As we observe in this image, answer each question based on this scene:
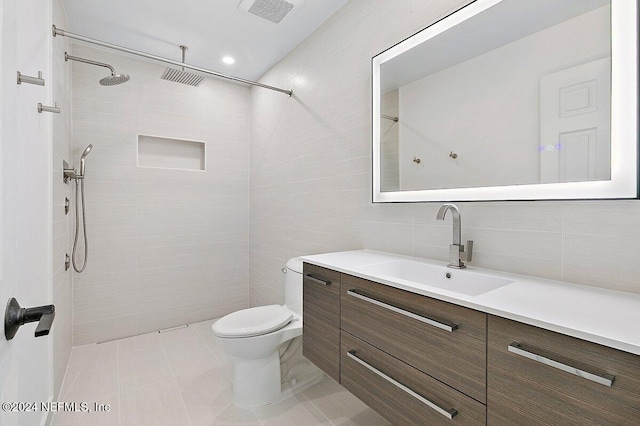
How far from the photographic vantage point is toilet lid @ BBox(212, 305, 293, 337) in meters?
1.76

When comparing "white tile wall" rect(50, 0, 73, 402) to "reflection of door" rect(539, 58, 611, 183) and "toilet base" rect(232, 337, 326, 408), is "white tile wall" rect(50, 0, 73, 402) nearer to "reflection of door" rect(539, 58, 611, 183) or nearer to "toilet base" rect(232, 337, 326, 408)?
"toilet base" rect(232, 337, 326, 408)

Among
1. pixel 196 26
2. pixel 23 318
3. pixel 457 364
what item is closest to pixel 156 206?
pixel 196 26

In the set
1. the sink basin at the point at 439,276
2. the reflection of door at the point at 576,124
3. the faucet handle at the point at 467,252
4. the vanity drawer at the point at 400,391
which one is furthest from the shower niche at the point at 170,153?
the reflection of door at the point at 576,124

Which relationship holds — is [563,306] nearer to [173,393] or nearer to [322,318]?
[322,318]

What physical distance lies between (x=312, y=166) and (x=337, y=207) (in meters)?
0.44

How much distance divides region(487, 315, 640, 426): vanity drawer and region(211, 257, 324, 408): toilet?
1230mm

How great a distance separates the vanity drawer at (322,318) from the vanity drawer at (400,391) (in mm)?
70

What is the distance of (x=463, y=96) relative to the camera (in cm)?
146

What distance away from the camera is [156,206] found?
9.58ft

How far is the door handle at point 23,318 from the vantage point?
2.02ft

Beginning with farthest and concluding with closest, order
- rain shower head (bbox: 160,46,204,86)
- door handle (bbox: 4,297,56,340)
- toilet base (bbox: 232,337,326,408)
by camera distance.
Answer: rain shower head (bbox: 160,46,204,86)
toilet base (bbox: 232,337,326,408)
door handle (bbox: 4,297,56,340)

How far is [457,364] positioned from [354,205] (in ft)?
4.00

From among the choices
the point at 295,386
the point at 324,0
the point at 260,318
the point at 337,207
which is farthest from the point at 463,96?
the point at 295,386

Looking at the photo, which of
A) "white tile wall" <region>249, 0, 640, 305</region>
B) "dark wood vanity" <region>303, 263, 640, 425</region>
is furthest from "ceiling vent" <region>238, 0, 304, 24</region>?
"dark wood vanity" <region>303, 263, 640, 425</region>
